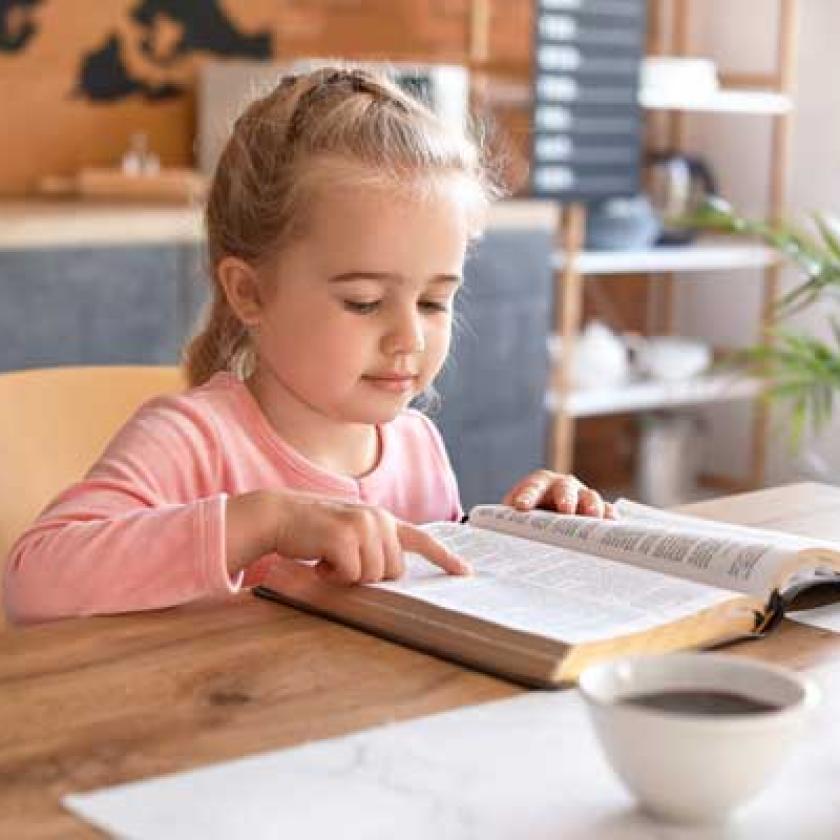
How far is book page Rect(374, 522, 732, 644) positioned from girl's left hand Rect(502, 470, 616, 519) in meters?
0.12

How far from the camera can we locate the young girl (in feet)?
4.22

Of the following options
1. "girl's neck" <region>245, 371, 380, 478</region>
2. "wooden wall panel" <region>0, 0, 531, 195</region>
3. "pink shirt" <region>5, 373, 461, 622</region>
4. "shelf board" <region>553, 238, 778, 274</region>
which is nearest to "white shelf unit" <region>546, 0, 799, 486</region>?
"shelf board" <region>553, 238, 778, 274</region>

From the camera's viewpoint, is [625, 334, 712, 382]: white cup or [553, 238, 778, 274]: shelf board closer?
[553, 238, 778, 274]: shelf board

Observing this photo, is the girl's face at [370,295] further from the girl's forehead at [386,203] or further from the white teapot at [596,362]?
the white teapot at [596,362]

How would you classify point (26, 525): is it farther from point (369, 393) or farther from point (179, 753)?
point (179, 753)

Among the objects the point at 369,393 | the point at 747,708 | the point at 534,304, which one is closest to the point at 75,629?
the point at 369,393

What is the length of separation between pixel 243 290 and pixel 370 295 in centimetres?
18

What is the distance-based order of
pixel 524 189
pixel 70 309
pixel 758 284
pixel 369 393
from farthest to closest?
pixel 758 284
pixel 524 189
pixel 70 309
pixel 369 393

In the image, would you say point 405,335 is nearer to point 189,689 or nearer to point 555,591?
point 555,591

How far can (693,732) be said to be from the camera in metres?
0.77

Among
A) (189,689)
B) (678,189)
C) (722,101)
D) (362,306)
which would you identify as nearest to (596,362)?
(678,189)

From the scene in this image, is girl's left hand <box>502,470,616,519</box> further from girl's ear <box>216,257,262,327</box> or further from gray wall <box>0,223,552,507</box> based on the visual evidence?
gray wall <box>0,223,552,507</box>

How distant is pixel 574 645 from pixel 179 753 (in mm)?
265

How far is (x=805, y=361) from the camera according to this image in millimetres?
3186
